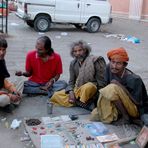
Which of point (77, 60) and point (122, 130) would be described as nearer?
point (122, 130)

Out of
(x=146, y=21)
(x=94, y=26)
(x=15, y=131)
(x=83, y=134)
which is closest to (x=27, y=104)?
(x=15, y=131)

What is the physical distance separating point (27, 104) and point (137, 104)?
177 centimetres

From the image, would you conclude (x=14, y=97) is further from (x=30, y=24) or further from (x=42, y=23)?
(x=30, y=24)

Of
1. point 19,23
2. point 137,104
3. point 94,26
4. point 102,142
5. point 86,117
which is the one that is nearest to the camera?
point 102,142

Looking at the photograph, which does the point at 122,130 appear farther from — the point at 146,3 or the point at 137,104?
the point at 146,3

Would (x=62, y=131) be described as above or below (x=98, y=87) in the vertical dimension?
below

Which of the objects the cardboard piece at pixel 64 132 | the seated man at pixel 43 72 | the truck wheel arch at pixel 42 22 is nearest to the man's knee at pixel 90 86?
the cardboard piece at pixel 64 132

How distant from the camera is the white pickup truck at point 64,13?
Result: 45.5ft

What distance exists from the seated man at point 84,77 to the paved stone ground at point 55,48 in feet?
0.52

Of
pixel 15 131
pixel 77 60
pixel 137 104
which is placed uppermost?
pixel 77 60

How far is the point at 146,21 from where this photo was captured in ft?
70.8

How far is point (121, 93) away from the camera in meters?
4.35

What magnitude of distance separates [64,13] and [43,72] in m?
9.06

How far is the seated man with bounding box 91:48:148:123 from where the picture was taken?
172 inches
